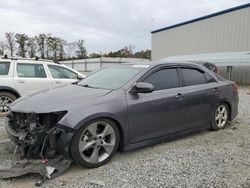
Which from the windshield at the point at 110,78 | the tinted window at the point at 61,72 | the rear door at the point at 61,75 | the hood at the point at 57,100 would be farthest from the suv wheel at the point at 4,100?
the hood at the point at 57,100

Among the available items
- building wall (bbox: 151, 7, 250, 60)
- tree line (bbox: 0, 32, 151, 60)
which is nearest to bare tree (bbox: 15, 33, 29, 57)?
tree line (bbox: 0, 32, 151, 60)

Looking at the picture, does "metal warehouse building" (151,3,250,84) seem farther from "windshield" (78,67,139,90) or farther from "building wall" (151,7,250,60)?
"windshield" (78,67,139,90)

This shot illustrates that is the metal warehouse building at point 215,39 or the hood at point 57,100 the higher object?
the metal warehouse building at point 215,39

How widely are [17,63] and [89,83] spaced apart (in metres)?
3.66

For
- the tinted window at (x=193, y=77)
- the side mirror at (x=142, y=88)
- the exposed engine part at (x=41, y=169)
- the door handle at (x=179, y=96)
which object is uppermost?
the tinted window at (x=193, y=77)

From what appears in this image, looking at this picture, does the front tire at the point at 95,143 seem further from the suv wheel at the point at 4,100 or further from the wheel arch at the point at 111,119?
the suv wheel at the point at 4,100

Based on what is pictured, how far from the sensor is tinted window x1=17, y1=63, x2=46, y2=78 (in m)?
7.62

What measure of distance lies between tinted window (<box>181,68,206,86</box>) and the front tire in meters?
1.94

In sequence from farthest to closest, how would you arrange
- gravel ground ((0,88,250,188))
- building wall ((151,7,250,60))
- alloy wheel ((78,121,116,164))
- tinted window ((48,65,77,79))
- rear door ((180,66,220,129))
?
building wall ((151,7,250,60)) → tinted window ((48,65,77,79)) → rear door ((180,66,220,129)) → alloy wheel ((78,121,116,164)) → gravel ground ((0,88,250,188))

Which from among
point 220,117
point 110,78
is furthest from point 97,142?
point 220,117

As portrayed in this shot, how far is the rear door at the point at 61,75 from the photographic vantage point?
315 inches

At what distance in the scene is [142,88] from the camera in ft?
13.9

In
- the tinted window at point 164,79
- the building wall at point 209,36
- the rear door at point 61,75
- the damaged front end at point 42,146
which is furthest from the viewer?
the building wall at point 209,36

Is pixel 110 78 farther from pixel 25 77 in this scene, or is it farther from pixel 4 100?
pixel 4 100
